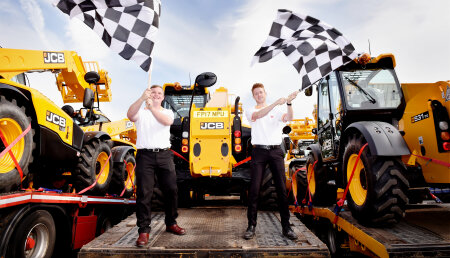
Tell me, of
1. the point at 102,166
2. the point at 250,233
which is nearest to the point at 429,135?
the point at 250,233

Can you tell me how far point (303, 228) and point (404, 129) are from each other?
1778mm

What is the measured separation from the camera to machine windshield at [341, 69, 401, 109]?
421cm

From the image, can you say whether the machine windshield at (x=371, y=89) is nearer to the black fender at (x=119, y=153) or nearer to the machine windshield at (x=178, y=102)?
the machine windshield at (x=178, y=102)

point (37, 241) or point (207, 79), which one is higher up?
point (207, 79)

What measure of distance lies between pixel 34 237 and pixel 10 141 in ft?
3.45

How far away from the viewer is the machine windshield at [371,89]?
421 centimetres

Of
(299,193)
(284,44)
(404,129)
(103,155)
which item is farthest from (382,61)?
(103,155)

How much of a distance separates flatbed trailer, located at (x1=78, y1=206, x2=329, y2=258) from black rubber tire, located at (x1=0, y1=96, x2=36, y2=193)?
94 centimetres

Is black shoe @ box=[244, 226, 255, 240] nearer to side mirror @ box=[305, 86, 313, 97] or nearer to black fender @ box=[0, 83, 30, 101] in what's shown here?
black fender @ box=[0, 83, 30, 101]

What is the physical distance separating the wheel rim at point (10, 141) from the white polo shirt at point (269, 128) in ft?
7.96

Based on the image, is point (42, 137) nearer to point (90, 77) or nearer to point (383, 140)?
point (90, 77)

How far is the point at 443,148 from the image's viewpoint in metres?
2.97

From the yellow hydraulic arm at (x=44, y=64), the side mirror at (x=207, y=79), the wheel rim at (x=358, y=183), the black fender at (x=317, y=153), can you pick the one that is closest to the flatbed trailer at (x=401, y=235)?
the wheel rim at (x=358, y=183)

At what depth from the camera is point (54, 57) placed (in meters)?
4.89
